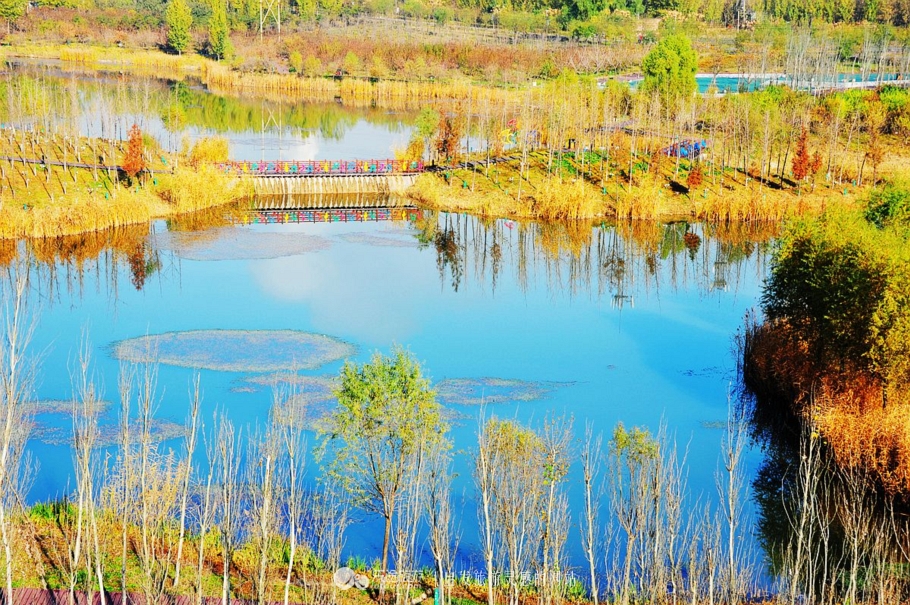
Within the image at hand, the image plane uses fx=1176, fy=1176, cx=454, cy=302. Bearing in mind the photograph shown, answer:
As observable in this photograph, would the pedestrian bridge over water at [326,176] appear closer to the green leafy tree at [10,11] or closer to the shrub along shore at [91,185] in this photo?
the shrub along shore at [91,185]

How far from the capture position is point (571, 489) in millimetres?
27016

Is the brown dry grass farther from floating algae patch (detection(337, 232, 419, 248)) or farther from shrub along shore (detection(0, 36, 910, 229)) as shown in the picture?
floating algae patch (detection(337, 232, 419, 248))

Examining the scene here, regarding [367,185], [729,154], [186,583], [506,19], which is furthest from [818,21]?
[186,583]

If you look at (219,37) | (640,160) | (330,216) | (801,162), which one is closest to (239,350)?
(330,216)

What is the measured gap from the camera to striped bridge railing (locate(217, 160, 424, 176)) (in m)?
61.0

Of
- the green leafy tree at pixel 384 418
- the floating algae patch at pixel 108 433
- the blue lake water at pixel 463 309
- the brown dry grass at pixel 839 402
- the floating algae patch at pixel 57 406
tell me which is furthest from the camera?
the blue lake water at pixel 463 309

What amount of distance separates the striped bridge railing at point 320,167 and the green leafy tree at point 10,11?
63.8 meters

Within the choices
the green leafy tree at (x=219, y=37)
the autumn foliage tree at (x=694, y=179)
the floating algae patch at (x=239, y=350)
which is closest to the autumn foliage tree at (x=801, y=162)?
the autumn foliage tree at (x=694, y=179)

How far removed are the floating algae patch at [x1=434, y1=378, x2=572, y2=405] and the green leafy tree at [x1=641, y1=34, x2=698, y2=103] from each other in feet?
145

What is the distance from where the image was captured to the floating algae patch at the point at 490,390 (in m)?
32.3

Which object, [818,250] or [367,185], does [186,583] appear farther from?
[367,185]

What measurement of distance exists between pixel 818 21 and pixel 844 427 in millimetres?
104888

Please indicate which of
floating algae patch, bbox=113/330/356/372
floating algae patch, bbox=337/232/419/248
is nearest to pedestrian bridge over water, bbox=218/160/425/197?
floating algae patch, bbox=337/232/419/248

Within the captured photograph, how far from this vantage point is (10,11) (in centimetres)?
11531
